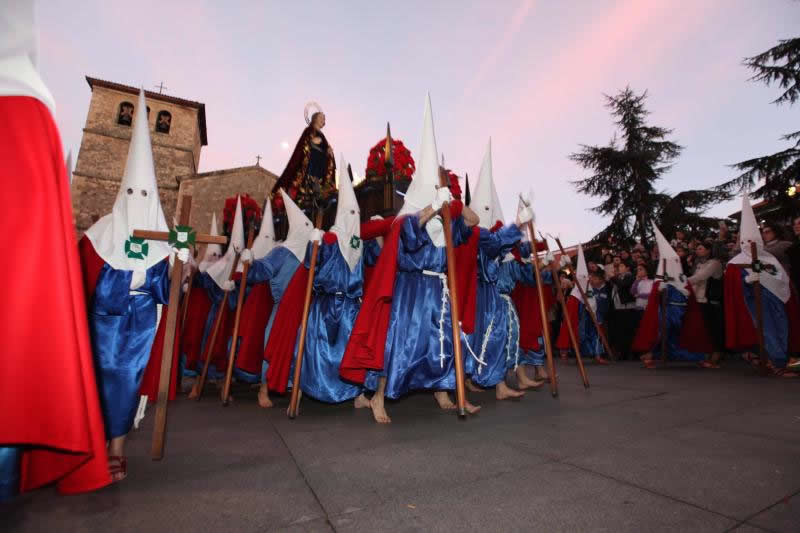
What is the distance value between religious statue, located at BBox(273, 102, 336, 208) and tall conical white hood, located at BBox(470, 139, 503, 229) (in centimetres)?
260

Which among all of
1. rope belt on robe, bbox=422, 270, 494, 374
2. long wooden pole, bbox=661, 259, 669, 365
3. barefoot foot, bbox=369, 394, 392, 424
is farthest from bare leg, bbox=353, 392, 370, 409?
long wooden pole, bbox=661, 259, 669, 365

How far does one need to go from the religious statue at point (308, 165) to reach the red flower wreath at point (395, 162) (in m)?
0.82

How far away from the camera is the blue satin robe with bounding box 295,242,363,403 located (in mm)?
3936

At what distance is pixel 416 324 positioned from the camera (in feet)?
11.4

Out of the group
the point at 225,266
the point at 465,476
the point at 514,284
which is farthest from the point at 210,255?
the point at 465,476

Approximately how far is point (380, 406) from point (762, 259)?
20.1 feet

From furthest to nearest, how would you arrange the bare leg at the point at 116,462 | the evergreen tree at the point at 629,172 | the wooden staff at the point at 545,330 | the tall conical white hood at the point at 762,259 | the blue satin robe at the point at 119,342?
the evergreen tree at the point at 629,172 → the tall conical white hood at the point at 762,259 → the wooden staff at the point at 545,330 → the blue satin robe at the point at 119,342 → the bare leg at the point at 116,462

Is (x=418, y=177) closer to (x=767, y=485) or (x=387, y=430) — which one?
(x=387, y=430)

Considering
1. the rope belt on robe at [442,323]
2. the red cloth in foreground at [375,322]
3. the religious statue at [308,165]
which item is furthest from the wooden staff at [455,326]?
the religious statue at [308,165]

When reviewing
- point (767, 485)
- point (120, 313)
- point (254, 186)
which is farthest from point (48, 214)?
point (254, 186)

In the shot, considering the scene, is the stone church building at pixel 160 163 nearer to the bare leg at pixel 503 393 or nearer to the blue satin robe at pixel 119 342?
the bare leg at pixel 503 393

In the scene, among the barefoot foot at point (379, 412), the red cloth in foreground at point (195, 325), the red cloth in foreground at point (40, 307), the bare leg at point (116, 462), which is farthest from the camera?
the red cloth in foreground at point (195, 325)

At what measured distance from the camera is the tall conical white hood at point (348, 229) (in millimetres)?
4223

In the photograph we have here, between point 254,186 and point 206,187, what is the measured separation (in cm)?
304
